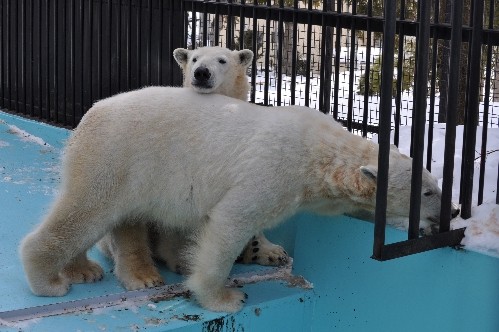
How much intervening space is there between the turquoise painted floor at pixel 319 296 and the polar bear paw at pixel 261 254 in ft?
0.20

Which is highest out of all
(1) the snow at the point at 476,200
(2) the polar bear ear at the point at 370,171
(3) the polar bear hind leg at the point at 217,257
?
(2) the polar bear ear at the point at 370,171

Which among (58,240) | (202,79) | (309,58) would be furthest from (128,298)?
(309,58)

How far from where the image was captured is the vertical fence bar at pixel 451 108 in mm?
3963

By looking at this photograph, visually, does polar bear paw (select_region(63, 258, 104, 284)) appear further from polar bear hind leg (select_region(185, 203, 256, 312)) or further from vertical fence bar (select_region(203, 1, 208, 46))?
vertical fence bar (select_region(203, 1, 208, 46))

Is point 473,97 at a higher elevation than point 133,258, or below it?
higher

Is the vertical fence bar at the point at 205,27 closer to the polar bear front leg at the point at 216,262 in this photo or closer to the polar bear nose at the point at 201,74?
the polar bear nose at the point at 201,74

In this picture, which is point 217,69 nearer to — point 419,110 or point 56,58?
point 419,110

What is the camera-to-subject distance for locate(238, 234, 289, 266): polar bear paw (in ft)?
16.8

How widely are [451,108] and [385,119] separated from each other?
44 centimetres

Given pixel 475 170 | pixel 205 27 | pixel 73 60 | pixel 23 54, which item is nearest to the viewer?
pixel 475 170

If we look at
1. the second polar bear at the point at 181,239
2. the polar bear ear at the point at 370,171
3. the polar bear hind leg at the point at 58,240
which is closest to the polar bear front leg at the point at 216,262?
the second polar bear at the point at 181,239

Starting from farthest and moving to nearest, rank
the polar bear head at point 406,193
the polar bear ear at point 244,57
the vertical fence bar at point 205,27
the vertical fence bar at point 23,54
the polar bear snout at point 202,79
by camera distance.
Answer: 1. the vertical fence bar at point 23,54
2. the vertical fence bar at point 205,27
3. the polar bear ear at point 244,57
4. the polar bear snout at point 202,79
5. the polar bear head at point 406,193

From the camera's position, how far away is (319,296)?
4914mm

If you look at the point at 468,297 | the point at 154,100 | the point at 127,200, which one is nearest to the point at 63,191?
the point at 127,200
